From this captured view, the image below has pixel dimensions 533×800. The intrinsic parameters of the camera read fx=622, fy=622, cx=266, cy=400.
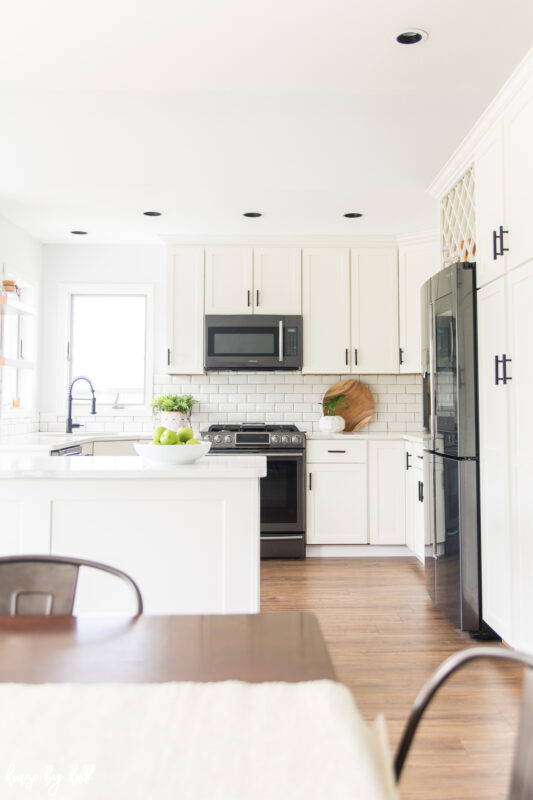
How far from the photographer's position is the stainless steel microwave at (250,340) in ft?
16.0

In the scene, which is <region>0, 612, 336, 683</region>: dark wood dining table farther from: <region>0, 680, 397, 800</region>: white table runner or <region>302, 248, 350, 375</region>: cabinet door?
<region>302, 248, 350, 375</region>: cabinet door

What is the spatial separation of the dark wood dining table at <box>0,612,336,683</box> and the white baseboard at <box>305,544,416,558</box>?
3.64m

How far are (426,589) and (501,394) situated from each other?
1583 millimetres

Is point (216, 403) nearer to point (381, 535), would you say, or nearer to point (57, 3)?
point (381, 535)

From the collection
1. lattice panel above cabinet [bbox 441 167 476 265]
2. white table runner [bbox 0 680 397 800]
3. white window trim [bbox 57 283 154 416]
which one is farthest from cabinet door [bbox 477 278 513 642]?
white window trim [bbox 57 283 154 416]

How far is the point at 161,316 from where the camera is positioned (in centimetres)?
532

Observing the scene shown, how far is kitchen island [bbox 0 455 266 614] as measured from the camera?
7.13ft

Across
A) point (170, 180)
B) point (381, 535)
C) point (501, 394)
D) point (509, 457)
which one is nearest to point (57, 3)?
point (170, 180)

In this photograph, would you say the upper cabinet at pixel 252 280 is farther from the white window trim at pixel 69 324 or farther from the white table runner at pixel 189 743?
the white table runner at pixel 189 743

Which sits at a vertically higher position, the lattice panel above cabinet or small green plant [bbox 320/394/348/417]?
the lattice panel above cabinet

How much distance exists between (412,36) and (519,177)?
2.31 feet

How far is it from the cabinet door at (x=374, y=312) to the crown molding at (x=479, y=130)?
1111 mm

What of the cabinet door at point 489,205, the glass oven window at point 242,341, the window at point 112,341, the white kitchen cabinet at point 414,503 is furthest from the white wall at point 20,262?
the cabinet door at point 489,205

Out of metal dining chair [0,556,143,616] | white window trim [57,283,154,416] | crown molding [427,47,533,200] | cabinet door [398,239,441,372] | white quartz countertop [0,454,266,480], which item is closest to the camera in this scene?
metal dining chair [0,556,143,616]
